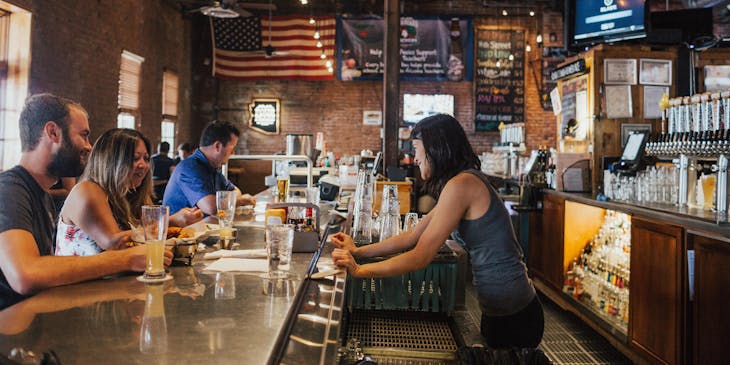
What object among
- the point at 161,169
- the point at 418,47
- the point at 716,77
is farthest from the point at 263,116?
the point at 716,77

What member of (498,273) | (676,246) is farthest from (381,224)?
(676,246)

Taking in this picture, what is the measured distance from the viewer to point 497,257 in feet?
7.22

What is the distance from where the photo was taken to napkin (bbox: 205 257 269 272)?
1699mm

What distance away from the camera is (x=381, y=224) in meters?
2.64

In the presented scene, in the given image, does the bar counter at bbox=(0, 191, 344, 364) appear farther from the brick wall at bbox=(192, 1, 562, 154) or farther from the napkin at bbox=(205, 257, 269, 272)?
the brick wall at bbox=(192, 1, 562, 154)

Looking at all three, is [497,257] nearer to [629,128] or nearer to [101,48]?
[629,128]

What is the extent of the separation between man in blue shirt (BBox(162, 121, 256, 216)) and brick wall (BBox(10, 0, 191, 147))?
3404 millimetres

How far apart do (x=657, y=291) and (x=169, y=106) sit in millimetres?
9644

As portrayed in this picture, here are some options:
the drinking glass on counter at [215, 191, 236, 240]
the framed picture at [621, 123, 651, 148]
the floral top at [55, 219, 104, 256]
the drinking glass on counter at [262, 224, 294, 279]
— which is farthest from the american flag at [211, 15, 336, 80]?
the drinking glass on counter at [262, 224, 294, 279]

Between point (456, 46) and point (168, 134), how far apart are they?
6.06 meters

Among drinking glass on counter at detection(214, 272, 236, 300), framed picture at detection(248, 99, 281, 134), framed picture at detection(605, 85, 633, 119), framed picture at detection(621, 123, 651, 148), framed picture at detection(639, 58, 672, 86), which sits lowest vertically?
drinking glass on counter at detection(214, 272, 236, 300)

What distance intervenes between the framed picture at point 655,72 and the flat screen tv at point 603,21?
0.35 metres

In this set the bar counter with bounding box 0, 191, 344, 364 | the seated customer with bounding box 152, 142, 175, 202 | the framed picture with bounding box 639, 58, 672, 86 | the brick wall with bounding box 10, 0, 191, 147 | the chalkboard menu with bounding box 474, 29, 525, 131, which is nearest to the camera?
the bar counter with bounding box 0, 191, 344, 364

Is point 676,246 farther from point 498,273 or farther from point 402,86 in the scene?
point 402,86
